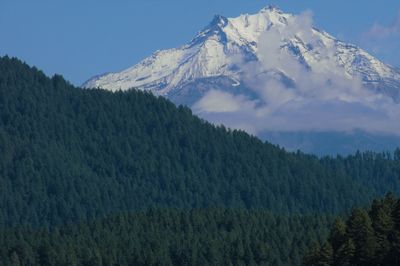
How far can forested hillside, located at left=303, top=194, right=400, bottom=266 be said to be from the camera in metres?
139

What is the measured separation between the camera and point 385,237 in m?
140

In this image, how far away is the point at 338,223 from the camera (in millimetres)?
144500

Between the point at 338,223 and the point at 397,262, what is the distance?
799cm

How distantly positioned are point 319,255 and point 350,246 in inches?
114

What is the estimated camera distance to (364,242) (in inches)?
5497

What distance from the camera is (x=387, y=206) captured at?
146375 millimetres

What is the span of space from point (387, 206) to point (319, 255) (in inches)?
359

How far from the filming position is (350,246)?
139 meters

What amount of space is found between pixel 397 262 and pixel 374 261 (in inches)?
73.0

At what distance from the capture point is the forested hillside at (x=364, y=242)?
138750 mm

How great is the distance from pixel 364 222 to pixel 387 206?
17.0ft

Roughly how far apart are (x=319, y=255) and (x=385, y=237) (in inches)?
215

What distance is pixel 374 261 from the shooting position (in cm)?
13888
